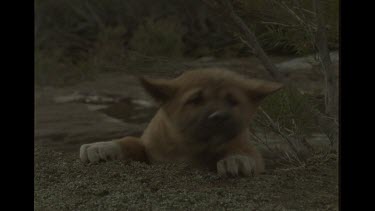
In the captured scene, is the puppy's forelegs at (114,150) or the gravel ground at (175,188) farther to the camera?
the puppy's forelegs at (114,150)

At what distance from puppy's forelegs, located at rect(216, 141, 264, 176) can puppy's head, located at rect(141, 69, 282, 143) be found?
6 cm

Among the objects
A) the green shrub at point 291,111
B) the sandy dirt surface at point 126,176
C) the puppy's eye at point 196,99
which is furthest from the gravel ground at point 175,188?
the puppy's eye at point 196,99

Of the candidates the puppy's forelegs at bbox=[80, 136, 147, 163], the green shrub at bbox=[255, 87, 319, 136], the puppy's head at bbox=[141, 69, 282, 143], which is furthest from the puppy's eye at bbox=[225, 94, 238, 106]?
the puppy's forelegs at bbox=[80, 136, 147, 163]

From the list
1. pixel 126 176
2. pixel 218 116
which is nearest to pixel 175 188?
pixel 126 176

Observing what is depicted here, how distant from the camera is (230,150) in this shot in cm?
221

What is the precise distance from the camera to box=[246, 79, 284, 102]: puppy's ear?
2227mm

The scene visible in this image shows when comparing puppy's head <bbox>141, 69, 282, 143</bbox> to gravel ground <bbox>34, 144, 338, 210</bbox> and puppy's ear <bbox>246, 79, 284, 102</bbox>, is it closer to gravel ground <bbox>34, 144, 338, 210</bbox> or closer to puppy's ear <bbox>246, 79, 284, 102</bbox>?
puppy's ear <bbox>246, 79, 284, 102</bbox>

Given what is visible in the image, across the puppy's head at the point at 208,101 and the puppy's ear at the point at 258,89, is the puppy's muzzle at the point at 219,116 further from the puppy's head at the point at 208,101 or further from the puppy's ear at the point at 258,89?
the puppy's ear at the point at 258,89

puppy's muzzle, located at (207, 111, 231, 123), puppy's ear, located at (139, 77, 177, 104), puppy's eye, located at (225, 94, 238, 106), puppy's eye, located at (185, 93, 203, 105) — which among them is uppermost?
puppy's ear, located at (139, 77, 177, 104)

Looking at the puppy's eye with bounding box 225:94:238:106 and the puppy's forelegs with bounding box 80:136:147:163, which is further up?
the puppy's eye with bounding box 225:94:238:106

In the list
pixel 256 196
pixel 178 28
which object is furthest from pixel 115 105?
pixel 256 196

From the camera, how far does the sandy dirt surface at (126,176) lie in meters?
2.15

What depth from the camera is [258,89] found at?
2.23 meters
